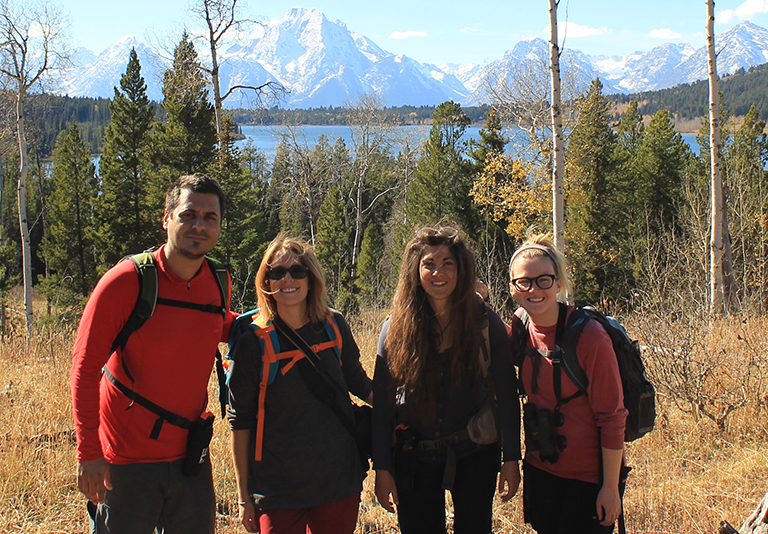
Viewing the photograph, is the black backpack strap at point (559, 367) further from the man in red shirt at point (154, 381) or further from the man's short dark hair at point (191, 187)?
the man's short dark hair at point (191, 187)

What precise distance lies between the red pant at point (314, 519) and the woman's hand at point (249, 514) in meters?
0.03

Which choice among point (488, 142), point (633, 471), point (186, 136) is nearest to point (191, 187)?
point (633, 471)

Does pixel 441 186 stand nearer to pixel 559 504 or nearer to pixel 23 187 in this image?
pixel 23 187

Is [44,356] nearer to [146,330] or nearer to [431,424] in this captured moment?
[146,330]

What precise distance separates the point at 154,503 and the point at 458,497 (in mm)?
1255

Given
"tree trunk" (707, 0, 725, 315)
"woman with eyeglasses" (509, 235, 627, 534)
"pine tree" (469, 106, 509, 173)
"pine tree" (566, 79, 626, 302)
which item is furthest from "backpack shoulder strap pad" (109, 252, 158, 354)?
Answer: "pine tree" (469, 106, 509, 173)

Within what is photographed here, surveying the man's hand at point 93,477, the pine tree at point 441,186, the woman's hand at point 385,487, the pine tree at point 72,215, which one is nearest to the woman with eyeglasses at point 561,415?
the woman's hand at point 385,487

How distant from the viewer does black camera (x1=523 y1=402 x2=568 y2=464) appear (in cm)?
212

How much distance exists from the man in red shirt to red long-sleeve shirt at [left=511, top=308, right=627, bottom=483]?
1.42 metres

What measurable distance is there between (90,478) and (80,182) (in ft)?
120

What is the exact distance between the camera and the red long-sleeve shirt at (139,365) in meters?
1.99

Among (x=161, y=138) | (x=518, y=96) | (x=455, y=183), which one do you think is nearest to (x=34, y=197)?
(x=161, y=138)

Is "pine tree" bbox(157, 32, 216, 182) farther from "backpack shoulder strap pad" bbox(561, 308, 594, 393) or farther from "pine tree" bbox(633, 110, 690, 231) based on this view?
"pine tree" bbox(633, 110, 690, 231)

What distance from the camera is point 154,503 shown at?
2.13 metres
